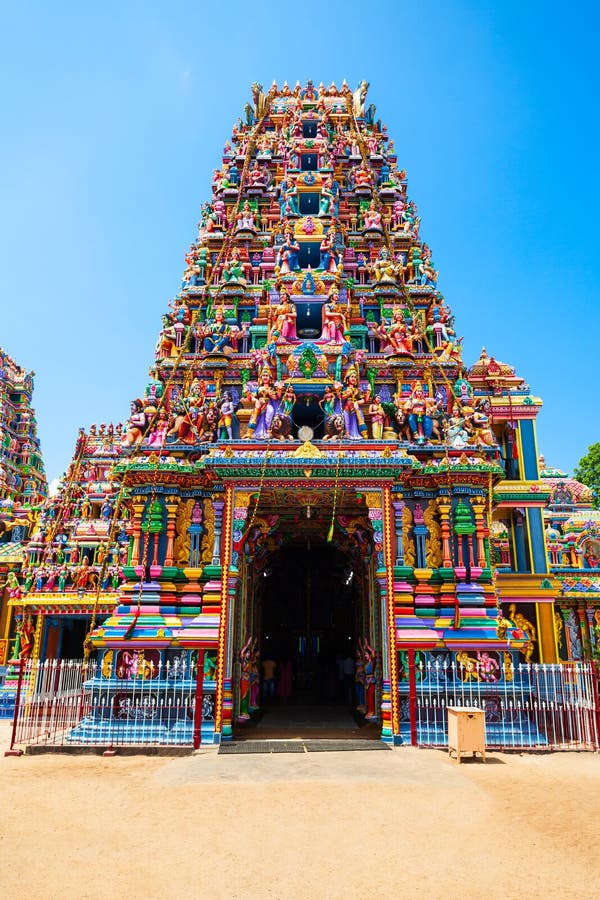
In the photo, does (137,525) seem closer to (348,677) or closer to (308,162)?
(348,677)

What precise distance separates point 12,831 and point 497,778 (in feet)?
26.3

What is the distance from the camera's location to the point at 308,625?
84.2 ft

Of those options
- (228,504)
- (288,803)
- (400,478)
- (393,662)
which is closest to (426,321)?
(400,478)

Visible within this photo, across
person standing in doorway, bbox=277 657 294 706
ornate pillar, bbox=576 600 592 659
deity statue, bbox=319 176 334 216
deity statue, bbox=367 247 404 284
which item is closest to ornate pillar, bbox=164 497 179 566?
person standing in doorway, bbox=277 657 294 706

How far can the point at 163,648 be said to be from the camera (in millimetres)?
14742

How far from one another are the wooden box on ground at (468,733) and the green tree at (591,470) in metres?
37.0

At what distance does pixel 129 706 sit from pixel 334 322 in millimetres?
12096

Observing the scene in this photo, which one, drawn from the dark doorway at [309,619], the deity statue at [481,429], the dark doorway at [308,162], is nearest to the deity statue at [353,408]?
the deity statue at [481,429]

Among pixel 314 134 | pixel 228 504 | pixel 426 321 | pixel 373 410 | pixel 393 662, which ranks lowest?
pixel 393 662

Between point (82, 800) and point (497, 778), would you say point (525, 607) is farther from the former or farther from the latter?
point (82, 800)

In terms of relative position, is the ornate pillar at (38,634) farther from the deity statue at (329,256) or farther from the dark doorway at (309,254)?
the deity statue at (329,256)

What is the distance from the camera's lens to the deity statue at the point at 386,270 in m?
20.8

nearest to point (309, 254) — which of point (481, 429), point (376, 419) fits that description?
point (376, 419)

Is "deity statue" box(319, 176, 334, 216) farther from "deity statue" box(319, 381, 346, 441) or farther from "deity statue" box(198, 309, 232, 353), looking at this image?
"deity statue" box(319, 381, 346, 441)
